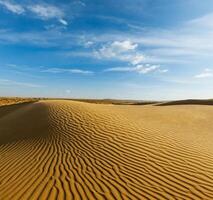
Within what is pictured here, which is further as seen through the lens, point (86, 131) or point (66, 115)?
point (66, 115)

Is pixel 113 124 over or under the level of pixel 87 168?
over

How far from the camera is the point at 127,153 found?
7223 millimetres

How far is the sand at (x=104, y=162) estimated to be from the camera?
4.97m

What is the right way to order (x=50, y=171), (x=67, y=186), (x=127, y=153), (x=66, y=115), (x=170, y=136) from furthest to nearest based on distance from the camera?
(x=66, y=115) → (x=170, y=136) → (x=127, y=153) → (x=50, y=171) → (x=67, y=186)

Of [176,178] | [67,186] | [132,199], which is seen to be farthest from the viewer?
[176,178]

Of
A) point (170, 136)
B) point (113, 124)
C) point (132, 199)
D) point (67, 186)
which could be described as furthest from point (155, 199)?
point (113, 124)

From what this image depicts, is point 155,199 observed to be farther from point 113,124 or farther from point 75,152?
point 113,124

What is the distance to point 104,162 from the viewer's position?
6527mm

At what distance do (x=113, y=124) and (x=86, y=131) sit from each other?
1.52 meters

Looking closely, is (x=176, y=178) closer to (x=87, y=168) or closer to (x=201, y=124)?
(x=87, y=168)

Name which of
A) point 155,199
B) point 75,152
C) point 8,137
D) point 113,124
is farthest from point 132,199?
point 8,137

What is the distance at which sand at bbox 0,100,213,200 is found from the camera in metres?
4.97

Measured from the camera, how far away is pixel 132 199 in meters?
4.60

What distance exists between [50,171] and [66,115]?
258 inches
